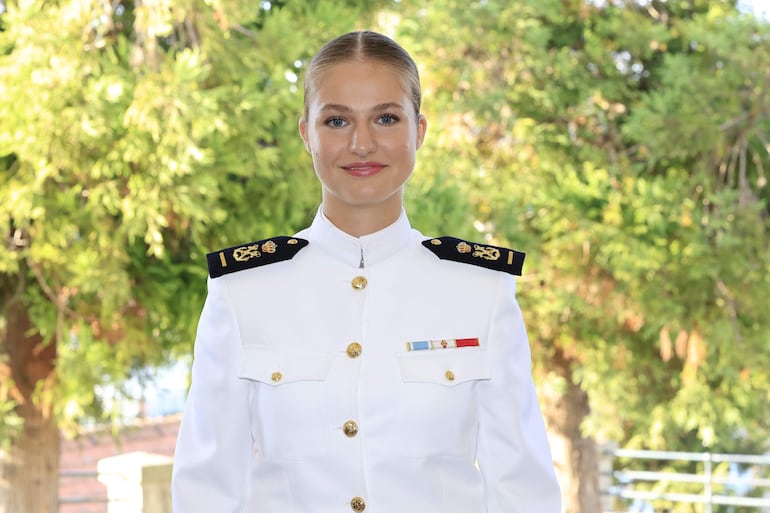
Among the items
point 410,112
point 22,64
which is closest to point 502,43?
point 22,64

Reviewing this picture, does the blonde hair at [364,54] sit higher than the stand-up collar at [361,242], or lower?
higher

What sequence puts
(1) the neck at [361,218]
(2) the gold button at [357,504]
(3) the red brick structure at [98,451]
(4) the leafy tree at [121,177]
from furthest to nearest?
(3) the red brick structure at [98,451]
(4) the leafy tree at [121,177]
(1) the neck at [361,218]
(2) the gold button at [357,504]

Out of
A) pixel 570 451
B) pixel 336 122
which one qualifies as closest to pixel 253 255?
pixel 336 122

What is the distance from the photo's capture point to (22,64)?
5699mm

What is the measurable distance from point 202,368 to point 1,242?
15.4ft

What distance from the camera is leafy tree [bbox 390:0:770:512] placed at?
852 centimetres

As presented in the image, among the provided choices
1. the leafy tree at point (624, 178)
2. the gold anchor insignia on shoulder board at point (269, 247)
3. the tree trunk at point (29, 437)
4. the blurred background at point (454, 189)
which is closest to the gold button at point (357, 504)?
the gold anchor insignia on shoulder board at point (269, 247)

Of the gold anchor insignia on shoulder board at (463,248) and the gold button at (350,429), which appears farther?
the gold anchor insignia on shoulder board at (463,248)

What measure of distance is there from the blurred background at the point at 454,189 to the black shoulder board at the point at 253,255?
361 centimetres

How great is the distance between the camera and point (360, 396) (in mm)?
1805

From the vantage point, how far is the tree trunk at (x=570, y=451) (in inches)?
399

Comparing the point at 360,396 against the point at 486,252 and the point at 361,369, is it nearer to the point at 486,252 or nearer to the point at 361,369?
the point at 361,369

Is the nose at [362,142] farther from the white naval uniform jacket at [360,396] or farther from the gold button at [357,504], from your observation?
the gold button at [357,504]

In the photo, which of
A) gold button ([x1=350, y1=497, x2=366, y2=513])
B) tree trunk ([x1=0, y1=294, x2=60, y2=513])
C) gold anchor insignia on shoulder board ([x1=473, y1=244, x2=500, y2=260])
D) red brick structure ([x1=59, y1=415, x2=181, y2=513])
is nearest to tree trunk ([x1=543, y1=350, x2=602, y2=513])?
tree trunk ([x1=0, y1=294, x2=60, y2=513])
